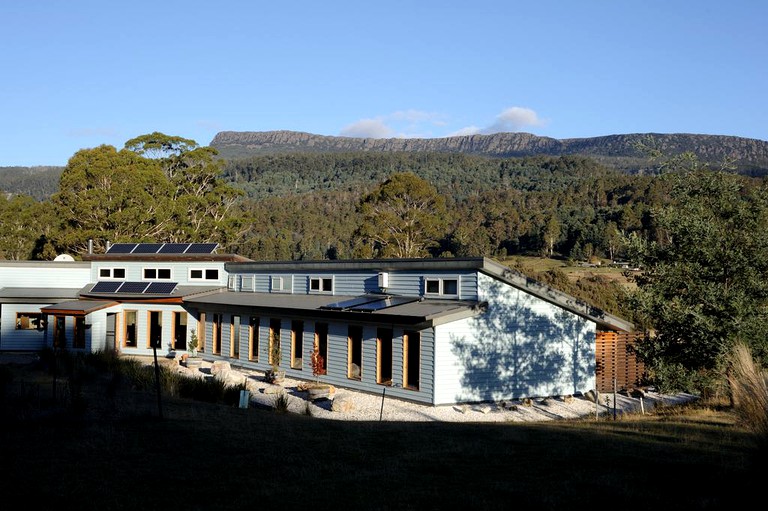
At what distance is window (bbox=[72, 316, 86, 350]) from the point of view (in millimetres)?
31906

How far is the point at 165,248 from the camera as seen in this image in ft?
117

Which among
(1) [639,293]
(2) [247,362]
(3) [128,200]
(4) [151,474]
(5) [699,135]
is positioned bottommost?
(2) [247,362]

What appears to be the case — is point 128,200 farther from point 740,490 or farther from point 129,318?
point 740,490

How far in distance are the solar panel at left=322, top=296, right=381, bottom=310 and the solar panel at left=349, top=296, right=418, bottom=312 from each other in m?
0.46

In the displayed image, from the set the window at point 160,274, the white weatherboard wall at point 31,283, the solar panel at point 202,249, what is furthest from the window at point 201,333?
the white weatherboard wall at point 31,283

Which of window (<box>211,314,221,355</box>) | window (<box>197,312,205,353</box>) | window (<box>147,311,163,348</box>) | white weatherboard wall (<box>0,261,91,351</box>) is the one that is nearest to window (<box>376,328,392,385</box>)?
window (<box>211,314,221,355</box>)

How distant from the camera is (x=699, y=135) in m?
199

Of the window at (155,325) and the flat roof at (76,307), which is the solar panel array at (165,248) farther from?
the flat roof at (76,307)

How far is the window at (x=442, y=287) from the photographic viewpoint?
22370 mm

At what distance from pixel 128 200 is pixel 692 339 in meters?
44.8

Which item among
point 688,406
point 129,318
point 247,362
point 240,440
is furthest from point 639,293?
point 129,318

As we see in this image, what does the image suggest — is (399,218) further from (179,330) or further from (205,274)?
(179,330)

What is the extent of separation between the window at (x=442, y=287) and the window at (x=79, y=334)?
17215mm

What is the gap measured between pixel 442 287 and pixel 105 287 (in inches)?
759
